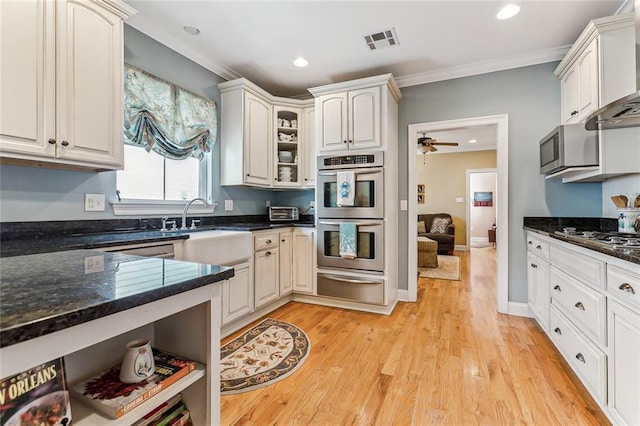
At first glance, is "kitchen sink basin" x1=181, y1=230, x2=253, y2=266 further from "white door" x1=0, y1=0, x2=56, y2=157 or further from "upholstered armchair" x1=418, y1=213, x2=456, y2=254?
"upholstered armchair" x1=418, y1=213, x2=456, y2=254

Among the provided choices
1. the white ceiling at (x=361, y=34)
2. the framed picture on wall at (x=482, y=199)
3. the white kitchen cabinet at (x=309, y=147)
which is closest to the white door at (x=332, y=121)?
the white kitchen cabinet at (x=309, y=147)

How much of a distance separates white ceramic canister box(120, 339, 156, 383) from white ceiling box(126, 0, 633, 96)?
2409 mm

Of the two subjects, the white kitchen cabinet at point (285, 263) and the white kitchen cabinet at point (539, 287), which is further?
the white kitchen cabinet at point (285, 263)

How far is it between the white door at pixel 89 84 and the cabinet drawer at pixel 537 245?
3.23 meters

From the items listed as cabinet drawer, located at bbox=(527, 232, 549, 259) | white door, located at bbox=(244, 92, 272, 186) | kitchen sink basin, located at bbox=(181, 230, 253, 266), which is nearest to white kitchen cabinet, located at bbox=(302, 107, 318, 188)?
white door, located at bbox=(244, 92, 272, 186)

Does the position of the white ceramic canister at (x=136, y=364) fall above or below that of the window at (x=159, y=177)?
below

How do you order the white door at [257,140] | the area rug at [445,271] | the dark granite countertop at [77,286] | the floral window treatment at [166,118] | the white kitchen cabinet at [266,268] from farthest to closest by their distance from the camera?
1. the area rug at [445,271]
2. the white door at [257,140]
3. the white kitchen cabinet at [266,268]
4. the floral window treatment at [166,118]
5. the dark granite countertop at [77,286]

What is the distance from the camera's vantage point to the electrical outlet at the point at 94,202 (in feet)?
6.75

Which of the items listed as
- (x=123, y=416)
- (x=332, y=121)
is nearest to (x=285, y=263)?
(x=332, y=121)

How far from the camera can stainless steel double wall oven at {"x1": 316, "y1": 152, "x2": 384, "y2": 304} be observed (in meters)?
3.01

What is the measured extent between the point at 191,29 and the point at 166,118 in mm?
791

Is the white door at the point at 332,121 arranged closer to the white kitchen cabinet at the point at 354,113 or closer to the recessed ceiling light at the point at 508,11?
the white kitchen cabinet at the point at 354,113

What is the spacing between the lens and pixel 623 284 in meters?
1.30

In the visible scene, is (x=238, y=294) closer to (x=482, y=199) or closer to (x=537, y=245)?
(x=537, y=245)
